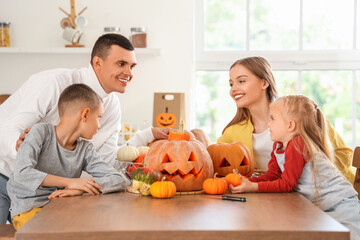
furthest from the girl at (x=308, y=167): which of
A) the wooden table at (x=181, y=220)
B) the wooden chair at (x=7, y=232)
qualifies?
the wooden chair at (x=7, y=232)

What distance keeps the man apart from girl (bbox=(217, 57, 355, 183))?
0.41m

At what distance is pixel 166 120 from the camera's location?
339 cm

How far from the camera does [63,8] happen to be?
3738 mm

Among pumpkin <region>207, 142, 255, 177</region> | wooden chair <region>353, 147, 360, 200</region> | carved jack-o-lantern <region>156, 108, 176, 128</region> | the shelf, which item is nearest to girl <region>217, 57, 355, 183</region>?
pumpkin <region>207, 142, 255, 177</region>

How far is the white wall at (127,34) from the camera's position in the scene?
3.74 m

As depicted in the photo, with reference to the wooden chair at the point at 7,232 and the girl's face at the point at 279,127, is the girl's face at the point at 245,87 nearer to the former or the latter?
the girl's face at the point at 279,127

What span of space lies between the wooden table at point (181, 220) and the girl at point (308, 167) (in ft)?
0.38

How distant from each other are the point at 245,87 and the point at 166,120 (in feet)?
4.50

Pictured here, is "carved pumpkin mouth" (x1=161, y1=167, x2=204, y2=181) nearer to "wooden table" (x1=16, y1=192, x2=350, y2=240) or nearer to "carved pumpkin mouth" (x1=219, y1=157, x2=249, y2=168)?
"wooden table" (x1=16, y1=192, x2=350, y2=240)

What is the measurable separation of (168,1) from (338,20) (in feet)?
4.79

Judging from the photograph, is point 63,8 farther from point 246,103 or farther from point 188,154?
point 188,154

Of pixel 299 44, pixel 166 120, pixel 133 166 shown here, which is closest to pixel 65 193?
pixel 133 166

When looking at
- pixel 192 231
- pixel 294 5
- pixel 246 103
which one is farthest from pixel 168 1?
pixel 192 231

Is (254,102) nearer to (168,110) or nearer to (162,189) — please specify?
(162,189)
